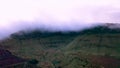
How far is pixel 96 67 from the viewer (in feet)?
650

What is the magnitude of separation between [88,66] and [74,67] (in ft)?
28.7

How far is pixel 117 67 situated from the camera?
198500 mm

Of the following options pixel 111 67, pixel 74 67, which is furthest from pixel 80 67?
pixel 111 67

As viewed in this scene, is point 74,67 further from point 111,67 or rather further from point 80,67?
point 111,67

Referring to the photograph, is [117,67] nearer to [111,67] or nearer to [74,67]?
[111,67]

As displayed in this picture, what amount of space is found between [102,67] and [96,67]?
12.8 feet

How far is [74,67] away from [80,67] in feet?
13.5

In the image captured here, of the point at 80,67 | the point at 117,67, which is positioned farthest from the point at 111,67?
the point at 80,67

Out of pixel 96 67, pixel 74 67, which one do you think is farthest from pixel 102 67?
pixel 74 67

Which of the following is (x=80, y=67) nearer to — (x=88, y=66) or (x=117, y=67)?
(x=88, y=66)

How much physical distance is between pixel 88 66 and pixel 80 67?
561 centimetres

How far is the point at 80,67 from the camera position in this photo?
642 feet

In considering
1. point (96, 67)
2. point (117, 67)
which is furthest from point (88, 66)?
point (117, 67)

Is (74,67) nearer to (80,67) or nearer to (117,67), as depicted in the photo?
(80,67)
